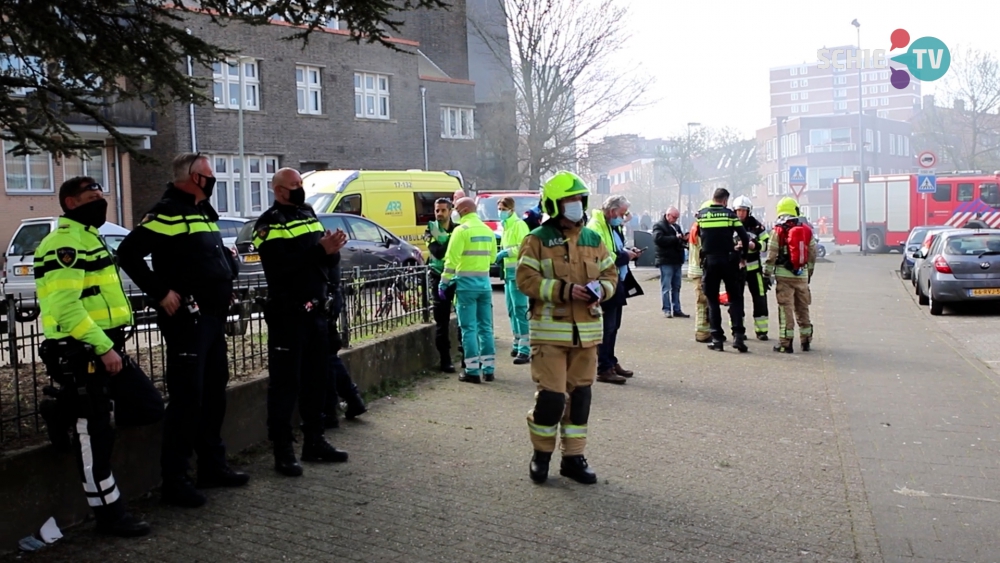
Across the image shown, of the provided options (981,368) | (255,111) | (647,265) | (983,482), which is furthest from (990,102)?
(983,482)

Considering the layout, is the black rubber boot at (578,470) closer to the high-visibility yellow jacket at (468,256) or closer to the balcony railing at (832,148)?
the high-visibility yellow jacket at (468,256)

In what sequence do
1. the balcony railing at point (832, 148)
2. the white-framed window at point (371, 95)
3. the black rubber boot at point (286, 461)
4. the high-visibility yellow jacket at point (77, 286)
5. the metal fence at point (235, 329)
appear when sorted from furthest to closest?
the balcony railing at point (832, 148)
the white-framed window at point (371, 95)
the black rubber boot at point (286, 461)
the metal fence at point (235, 329)
the high-visibility yellow jacket at point (77, 286)

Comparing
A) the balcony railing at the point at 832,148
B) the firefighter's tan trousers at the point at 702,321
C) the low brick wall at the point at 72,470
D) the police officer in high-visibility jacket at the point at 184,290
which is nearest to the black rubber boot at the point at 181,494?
the police officer in high-visibility jacket at the point at 184,290

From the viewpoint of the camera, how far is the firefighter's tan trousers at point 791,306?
12.1m

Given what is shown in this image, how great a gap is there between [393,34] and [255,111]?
96.1 ft

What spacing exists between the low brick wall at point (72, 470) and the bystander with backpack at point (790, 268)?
278 inches

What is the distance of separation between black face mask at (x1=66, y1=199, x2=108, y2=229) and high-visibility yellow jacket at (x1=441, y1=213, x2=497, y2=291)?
4462 millimetres

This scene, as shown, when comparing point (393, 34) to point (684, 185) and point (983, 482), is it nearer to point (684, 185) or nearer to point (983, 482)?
point (983, 482)

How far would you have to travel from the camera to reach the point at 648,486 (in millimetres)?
6230

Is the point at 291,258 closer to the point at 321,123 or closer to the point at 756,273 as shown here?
the point at 756,273

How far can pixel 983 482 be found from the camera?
6.50 metres

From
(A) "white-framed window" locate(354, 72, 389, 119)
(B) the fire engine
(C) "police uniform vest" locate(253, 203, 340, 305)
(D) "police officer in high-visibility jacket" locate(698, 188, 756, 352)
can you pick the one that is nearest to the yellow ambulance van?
(D) "police officer in high-visibility jacket" locate(698, 188, 756, 352)

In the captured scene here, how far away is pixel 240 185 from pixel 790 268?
25.9 m

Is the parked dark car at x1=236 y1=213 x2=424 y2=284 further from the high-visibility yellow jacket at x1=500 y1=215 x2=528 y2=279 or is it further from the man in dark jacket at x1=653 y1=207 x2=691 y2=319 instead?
the high-visibility yellow jacket at x1=500 y1=215 x2=528 y2=279
